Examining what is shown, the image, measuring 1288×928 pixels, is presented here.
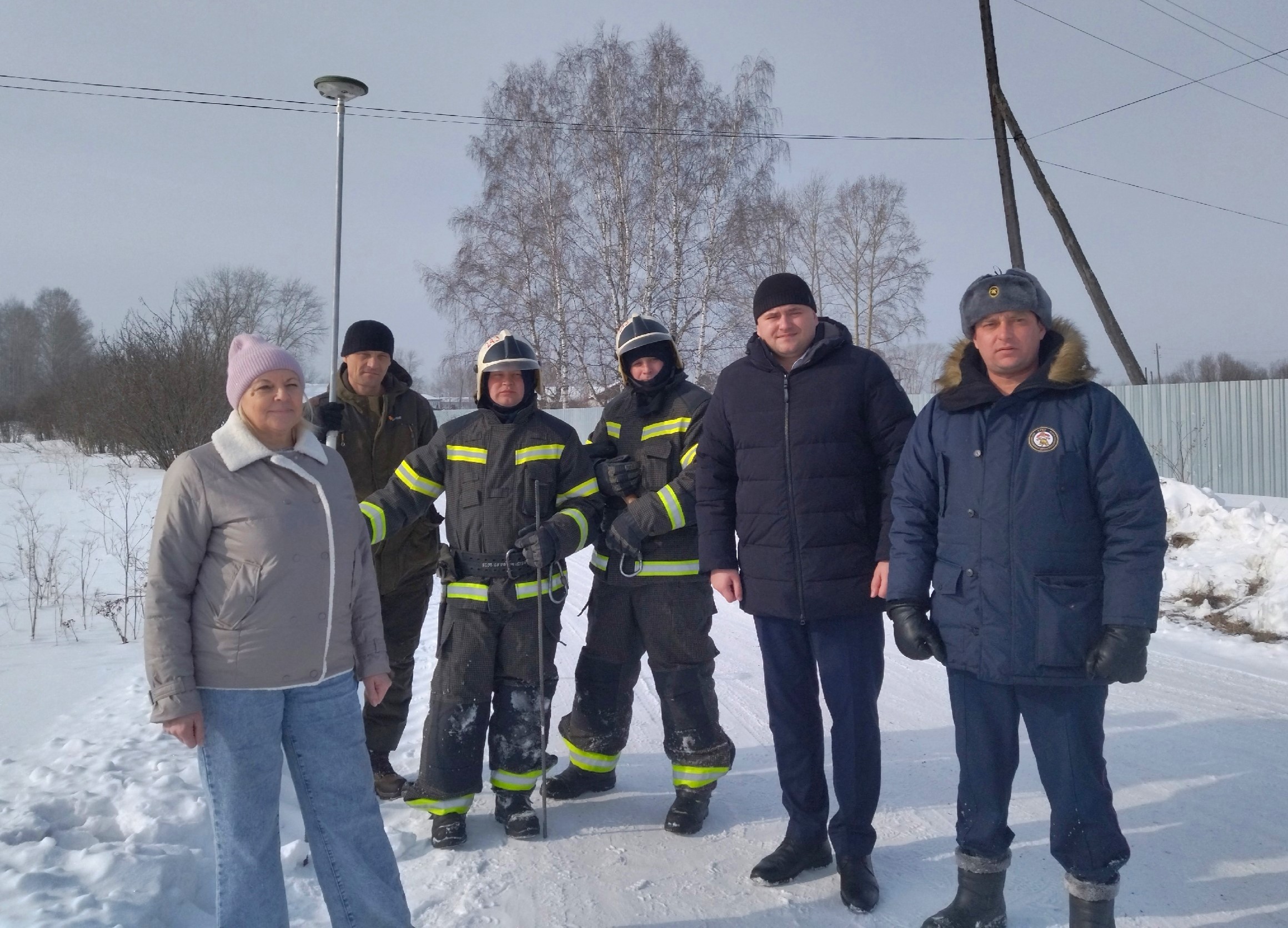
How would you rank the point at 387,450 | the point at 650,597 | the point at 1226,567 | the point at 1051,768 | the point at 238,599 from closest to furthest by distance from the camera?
1. the point at 238,599
2. the point at 1051,768
3. the point at 650,597
4. the point at 387,450
5. the point at 1226,567

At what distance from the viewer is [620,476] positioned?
146 inches

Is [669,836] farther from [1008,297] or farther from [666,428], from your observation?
[1008,297]

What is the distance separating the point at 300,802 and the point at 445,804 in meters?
0.98

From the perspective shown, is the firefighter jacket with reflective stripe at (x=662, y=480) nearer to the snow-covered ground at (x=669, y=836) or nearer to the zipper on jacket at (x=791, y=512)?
the zipper on jacket at (x=791, y=512)

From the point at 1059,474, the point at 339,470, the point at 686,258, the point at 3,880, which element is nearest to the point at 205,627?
the point at 339,470

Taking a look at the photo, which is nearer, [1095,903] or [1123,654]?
[1123,654]

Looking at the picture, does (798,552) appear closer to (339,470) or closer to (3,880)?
(339,470)

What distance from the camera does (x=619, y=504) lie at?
12.8ft

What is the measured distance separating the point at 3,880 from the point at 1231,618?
7.68m

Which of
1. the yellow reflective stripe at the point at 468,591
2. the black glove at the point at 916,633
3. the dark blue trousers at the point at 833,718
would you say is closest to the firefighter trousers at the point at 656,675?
the dark blue trousers at the point at 833,718

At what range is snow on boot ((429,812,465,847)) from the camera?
338cm

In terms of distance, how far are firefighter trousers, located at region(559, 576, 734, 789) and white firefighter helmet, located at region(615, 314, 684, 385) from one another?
954 millimetres

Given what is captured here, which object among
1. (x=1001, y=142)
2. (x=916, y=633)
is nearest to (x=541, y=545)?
(x=916, y=633)

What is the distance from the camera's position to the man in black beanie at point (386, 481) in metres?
3.98
